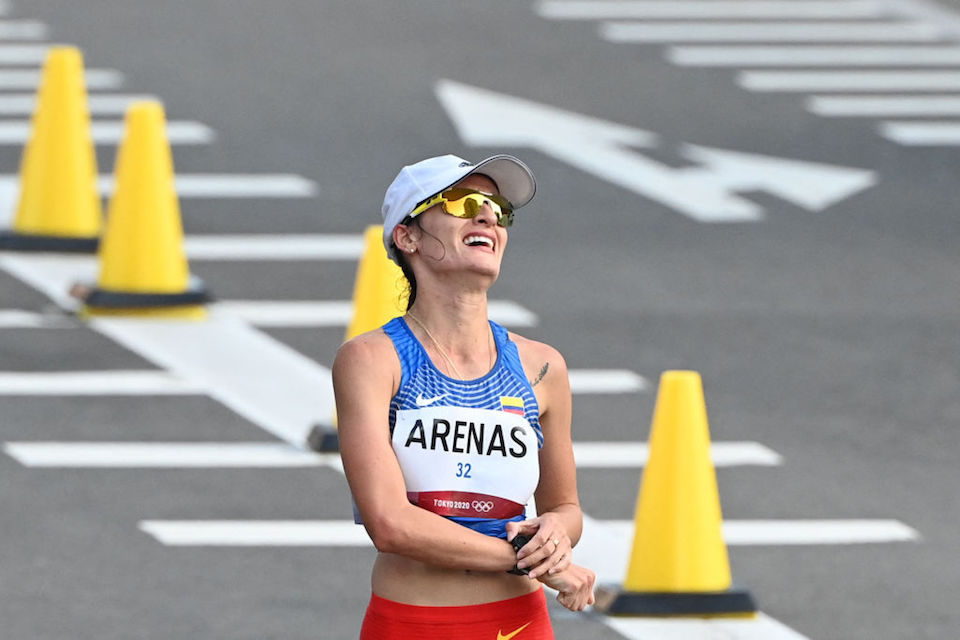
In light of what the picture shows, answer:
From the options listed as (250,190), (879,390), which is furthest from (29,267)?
(879,390)

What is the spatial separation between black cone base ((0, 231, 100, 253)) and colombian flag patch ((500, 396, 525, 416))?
8.65m

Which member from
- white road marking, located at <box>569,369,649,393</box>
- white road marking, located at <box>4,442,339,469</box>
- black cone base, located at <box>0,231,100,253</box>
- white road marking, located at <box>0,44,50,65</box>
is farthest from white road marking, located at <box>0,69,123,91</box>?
white road marking, located at <box>4,442,339,469</box>

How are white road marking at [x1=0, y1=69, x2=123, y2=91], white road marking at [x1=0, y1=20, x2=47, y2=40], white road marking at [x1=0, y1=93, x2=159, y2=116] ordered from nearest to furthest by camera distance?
white road marking at [x1=0, y1=93, x2=159, y2=116], white road marking at [x1=0, y1=69, x2=123, y2=91], white road marking at [x1=0, y1=20, x2=47, y2=40]

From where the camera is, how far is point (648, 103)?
1805 cm

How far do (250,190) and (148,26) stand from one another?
258 inches

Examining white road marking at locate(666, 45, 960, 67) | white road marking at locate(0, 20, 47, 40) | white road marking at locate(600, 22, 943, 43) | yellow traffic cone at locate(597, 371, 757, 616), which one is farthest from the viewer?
white road marking at locate(600, 22, 943, 43)

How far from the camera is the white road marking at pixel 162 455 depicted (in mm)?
9320

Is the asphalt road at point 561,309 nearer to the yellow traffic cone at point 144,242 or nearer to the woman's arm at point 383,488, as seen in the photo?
the yellow traffic cone at point 144,242

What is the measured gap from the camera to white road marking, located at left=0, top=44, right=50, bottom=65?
19422mm

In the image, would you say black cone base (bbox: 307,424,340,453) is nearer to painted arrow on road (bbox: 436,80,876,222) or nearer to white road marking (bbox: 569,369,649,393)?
white road marking (bbox: 569,369,649,393)

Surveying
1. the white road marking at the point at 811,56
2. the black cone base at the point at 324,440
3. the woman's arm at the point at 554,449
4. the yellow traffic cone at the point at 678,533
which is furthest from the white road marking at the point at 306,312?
the white road marking at the point at 811,56

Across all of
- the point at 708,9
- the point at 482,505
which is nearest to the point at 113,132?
the point at 708,9

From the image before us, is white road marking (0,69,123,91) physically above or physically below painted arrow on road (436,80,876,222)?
below

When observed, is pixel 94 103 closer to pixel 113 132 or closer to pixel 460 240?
pixel 113 132
